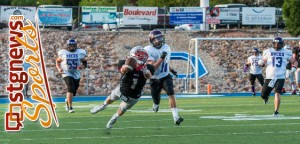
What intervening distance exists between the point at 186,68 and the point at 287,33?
11.4 meters

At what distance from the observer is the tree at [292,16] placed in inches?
1775

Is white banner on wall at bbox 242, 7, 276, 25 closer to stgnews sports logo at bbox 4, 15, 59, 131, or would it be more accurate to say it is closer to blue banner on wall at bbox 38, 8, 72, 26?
blue banner on wall at bbox 38, 8, 72, 26

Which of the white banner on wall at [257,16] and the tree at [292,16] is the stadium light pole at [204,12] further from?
the tree at [292,16]

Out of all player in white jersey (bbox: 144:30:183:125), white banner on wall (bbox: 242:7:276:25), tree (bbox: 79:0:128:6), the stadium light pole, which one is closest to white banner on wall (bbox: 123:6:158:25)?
the stadium light pole

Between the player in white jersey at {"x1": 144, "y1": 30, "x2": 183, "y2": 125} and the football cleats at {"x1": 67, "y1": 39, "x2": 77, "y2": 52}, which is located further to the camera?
the football cleats at {"x1": 67, "y1": 39, "x2": 77, "y2": 52}

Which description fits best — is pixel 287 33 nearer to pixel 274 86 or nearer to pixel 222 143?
pixel 274 86

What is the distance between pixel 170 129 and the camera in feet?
50.7

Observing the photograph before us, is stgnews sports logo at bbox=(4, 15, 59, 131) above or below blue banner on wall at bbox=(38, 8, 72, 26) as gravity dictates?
below

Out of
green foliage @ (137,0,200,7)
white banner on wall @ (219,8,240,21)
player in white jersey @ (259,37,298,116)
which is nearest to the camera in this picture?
player in white jersey @ (259,37,298,116)

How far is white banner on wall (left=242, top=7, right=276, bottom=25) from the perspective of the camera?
45.7 m

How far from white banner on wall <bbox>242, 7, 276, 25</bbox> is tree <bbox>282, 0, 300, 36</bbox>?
0.77m

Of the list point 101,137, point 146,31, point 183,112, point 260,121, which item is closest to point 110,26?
point 146,31

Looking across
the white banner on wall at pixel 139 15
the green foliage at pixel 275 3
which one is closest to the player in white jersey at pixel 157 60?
the white banner on wall at pixel 139 15

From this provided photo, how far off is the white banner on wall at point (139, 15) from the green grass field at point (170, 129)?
2222cm
